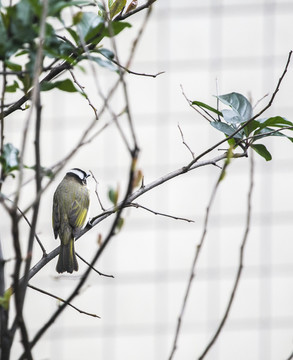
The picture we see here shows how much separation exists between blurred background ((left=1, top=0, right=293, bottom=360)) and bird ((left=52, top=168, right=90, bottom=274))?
7.69 ft

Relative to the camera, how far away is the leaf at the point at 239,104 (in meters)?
1.46

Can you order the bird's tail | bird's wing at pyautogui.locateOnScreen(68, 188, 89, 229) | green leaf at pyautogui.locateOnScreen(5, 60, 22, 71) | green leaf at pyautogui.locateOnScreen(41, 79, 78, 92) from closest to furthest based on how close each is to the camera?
1. green leaf at pyautogui.locateOnScreen(5, 60, 22, 71)
2. green leaf at pyautogui.locateOnScreen(41, 79, 78, 92)
3. the bird's tail
4. bird's wing at pyautogui.locateOnScreen(68, 188, 89, 229)

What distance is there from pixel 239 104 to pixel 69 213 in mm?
1344

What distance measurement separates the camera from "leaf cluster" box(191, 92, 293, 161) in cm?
134

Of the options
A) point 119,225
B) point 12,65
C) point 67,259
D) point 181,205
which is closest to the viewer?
point 119,225

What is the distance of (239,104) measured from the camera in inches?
58.2

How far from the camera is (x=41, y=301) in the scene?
5.64 m

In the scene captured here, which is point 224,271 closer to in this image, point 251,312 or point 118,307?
point 251,312

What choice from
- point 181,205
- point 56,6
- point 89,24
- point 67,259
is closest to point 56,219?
point 67,259

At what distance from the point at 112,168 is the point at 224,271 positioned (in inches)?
46.8

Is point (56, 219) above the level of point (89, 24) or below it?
below

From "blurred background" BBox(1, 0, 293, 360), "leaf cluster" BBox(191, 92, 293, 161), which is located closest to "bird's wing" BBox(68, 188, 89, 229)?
"leaf cluster" BBox(191, 92, 293, 161)

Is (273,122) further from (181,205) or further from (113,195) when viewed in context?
(181,205)

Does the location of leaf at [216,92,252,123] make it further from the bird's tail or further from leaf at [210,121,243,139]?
the bird's tail
